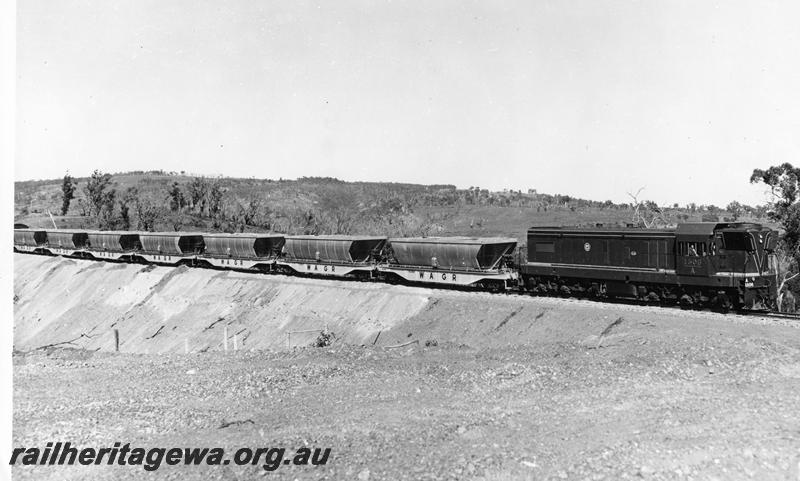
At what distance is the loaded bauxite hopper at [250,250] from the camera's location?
41.9 meters

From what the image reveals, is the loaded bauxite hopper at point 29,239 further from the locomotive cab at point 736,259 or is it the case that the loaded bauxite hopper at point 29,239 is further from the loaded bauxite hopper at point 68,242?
the locomotive cab at point 736,259

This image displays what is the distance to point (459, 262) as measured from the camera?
1201 inches

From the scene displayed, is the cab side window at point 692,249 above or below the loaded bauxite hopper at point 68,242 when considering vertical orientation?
above

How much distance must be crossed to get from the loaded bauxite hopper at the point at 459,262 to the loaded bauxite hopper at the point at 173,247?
22.3 meters

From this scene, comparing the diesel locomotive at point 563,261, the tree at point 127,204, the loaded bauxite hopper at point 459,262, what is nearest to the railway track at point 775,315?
the diesel locomotive at point 563,261

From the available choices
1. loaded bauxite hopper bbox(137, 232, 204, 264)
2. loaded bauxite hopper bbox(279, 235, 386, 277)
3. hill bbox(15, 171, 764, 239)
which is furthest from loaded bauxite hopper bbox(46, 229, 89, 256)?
loaded bauxite hopper bbox(279, 235, 386, 277)

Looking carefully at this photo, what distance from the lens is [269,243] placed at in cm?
4253

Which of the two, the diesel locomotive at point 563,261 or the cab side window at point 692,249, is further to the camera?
the cab side window at point 692,249

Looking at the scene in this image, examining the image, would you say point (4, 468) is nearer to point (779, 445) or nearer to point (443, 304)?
point (779, 445)

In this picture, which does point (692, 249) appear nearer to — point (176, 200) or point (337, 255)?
point (337, 255)

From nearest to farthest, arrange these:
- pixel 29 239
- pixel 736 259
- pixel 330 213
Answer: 1. pixel 736 259
2. pixel 29 239
3. pixel 330 213

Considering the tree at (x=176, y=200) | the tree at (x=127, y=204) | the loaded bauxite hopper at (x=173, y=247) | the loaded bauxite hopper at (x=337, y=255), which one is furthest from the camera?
the tree at (x=176, y=200)

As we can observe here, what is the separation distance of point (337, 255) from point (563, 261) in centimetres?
1492

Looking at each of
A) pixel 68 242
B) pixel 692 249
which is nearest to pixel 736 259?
pixel 692 249
